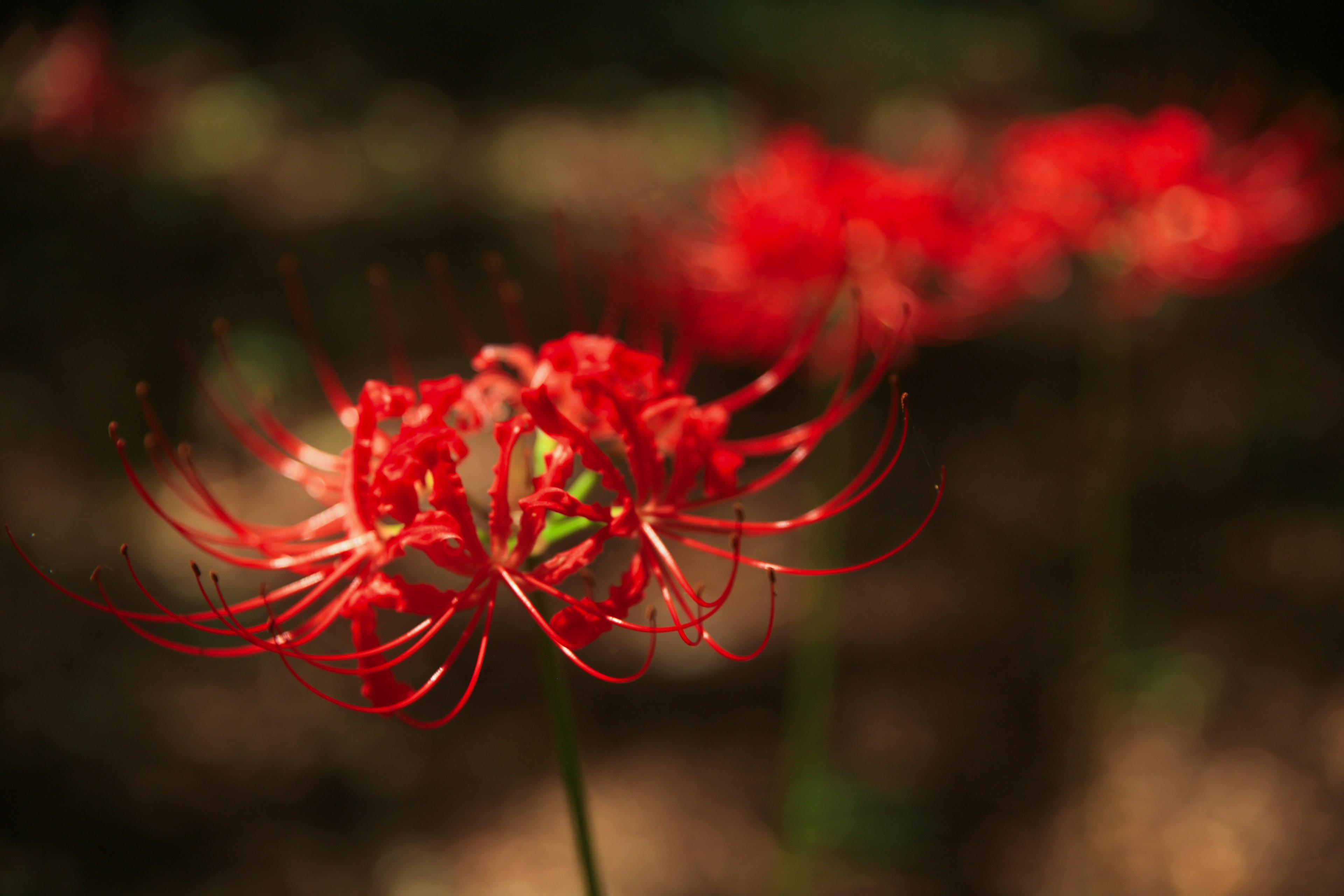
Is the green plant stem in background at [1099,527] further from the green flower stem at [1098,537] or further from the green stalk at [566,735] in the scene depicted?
the green stalk at [566,735]

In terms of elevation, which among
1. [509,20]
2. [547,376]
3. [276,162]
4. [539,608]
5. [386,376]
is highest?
[509,20]

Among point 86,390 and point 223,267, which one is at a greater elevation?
point 223,267

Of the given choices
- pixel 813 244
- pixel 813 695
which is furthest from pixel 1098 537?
pixel 813 244

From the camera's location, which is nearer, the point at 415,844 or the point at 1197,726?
the point at 415,844

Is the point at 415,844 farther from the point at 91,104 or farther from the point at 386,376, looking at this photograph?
the point at 91,104

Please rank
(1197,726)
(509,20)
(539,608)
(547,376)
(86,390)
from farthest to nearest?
(509,20) → (86,390) → (1197,726) → (547,376) → (539,608)

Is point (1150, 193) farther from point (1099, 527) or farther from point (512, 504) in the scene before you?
point (1099, 527)

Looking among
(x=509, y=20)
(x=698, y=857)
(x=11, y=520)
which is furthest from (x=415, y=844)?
(x=509, y=20)

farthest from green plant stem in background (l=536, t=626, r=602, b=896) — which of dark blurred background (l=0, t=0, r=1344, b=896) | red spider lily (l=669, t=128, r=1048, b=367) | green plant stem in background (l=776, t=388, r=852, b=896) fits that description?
green plant stem in background (l=776, t=388, r=852, b=896)

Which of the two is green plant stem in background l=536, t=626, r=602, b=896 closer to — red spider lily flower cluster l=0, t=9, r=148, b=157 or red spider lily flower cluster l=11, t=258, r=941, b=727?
red spider lily flower cluster l=11, t=258, r=941, b=727
